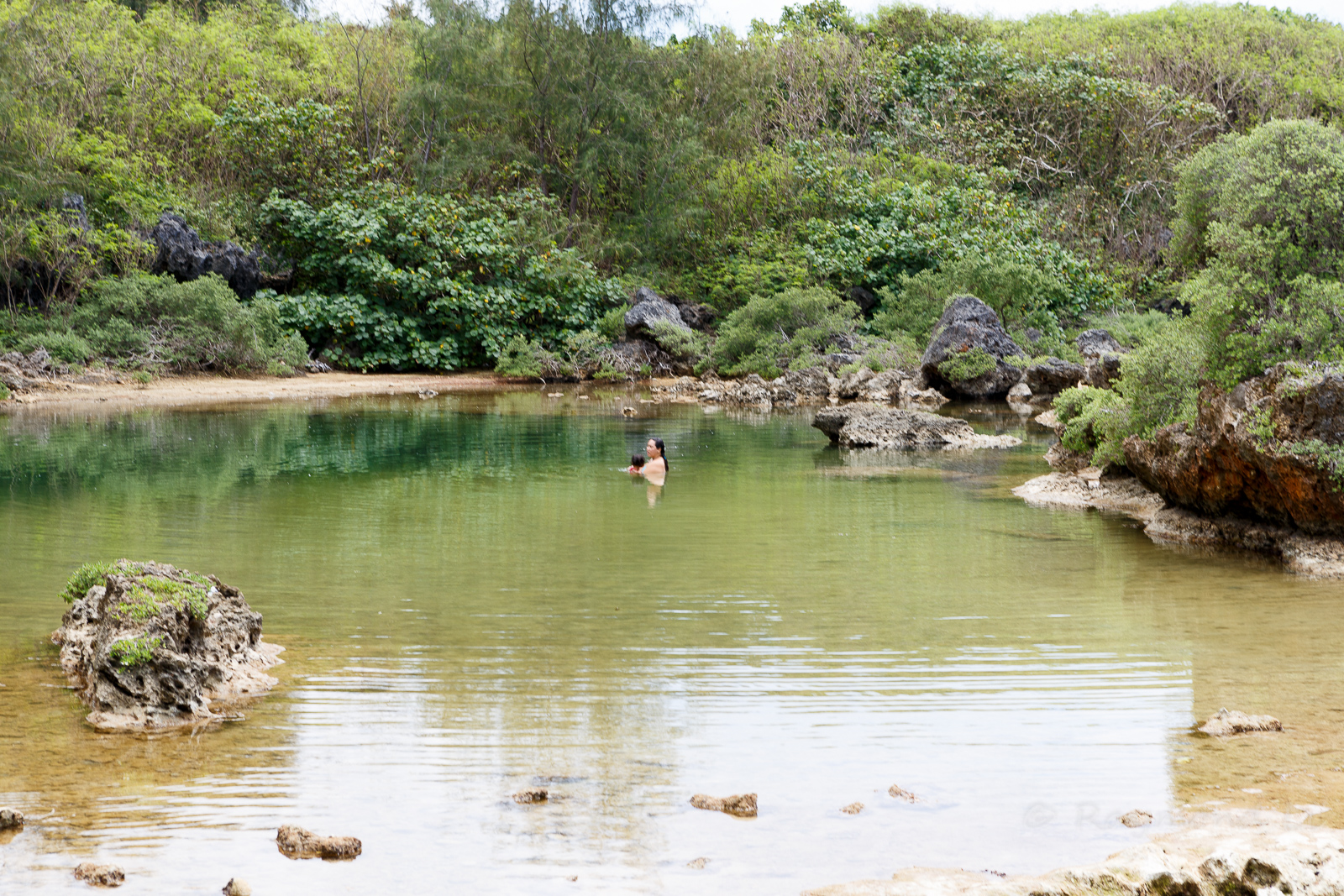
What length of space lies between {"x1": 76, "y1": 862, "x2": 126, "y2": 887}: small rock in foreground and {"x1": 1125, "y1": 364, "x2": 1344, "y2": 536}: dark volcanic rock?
667 cm

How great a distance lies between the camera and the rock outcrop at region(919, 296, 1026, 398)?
21.6 m

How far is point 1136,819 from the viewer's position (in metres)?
3.49

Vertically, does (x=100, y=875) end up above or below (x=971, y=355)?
below

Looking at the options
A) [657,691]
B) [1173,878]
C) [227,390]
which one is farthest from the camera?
[227,390]

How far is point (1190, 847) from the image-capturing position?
3.17 meters

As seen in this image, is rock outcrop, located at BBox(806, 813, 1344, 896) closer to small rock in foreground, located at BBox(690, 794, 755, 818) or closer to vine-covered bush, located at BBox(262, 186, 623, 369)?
small rock in foreground, located at BBox(690, 794, 755, 818)

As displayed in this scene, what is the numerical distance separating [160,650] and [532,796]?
1810 millimetres

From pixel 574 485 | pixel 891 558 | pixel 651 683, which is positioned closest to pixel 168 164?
pixel 574 485

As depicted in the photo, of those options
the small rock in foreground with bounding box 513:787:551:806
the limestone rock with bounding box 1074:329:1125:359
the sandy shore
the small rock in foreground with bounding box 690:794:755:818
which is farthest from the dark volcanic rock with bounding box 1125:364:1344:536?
the sandy shore

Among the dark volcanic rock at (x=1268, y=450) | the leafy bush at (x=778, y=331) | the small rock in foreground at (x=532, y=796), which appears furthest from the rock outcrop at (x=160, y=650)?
the leafy bush at (x=778, y=331)

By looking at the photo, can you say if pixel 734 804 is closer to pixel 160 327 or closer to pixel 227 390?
pixel 227 390

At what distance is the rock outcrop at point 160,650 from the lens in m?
4.48

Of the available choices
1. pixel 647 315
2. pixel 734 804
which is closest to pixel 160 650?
pixel 734 804

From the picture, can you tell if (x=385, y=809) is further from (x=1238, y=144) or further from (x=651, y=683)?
(x=1238, y=144)
